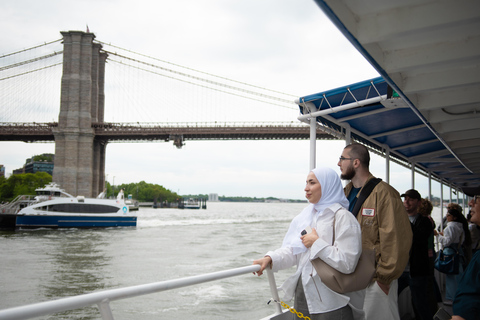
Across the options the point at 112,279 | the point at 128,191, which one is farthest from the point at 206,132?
the point at 128,191

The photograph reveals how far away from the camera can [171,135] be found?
4253 cm

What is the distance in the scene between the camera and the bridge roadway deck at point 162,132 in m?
40.1

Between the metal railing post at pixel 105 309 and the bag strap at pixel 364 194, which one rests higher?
the bag strap at pixel 364 194

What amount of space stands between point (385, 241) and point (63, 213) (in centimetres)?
3336

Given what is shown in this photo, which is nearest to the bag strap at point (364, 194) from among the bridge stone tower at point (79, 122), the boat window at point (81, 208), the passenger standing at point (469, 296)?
the passenger standing at point (469, 296)

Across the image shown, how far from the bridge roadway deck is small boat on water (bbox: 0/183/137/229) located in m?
8.87

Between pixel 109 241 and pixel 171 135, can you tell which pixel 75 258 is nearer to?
pixel 109 241

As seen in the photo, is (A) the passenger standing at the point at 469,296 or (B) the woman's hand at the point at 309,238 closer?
(A) the passenger standing at the point at 469,296

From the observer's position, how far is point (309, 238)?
1.84m

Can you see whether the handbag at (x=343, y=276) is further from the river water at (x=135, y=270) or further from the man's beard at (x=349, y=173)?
the river water at (x=135, y=270)

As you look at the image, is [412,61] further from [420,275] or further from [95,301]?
[420,275]

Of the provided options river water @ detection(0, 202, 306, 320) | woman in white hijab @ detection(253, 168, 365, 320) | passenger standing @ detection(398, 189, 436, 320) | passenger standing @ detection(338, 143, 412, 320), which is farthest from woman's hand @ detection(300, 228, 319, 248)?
river water @ detection(0, 202, 306, 320)

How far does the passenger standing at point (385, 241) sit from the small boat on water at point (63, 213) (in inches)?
1296

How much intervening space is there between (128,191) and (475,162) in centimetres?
12082
